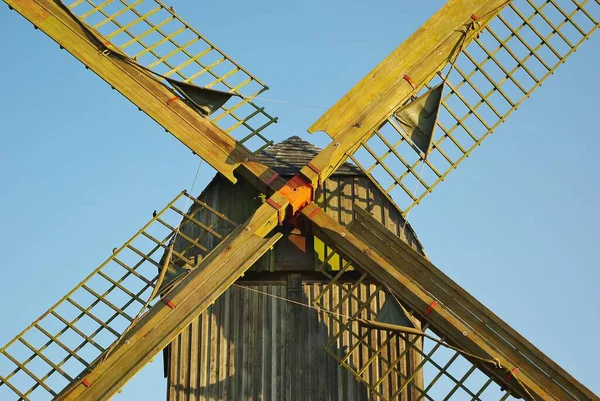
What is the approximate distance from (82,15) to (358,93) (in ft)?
10.5

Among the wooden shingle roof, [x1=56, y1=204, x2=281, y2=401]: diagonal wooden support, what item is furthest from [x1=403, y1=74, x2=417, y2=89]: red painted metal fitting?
[x1=56, y1=204, x2=281, y2=401]: diagonal wooden support

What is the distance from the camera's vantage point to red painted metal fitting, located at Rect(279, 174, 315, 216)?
1315 centimetres

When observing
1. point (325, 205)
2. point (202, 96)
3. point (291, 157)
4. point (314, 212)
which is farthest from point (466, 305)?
point (202, 96)

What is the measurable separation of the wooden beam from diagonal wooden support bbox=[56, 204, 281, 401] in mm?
985

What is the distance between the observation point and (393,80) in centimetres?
1384

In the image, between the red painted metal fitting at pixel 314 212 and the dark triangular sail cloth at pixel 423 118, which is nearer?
the red painted metal fitting at pixel 314 212

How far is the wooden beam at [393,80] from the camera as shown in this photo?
533 inches

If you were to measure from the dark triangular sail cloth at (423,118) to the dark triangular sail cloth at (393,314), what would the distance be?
1.97 m

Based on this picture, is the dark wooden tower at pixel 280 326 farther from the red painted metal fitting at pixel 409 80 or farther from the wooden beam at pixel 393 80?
the red painted metal fitting at pixel 409 80

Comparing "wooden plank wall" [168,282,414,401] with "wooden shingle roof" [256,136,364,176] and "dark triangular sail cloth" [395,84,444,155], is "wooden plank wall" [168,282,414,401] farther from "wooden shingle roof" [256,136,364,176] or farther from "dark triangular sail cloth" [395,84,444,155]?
"dark triangular sail cloth" [395,84,444,155]

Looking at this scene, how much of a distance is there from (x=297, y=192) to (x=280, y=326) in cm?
171

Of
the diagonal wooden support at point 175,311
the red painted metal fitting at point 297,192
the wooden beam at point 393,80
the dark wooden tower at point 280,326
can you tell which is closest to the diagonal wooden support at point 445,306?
the red painted metal fitting at point 297,192

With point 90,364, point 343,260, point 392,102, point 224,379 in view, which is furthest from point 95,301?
point 392,102

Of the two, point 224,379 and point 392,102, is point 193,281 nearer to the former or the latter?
point 224,379
